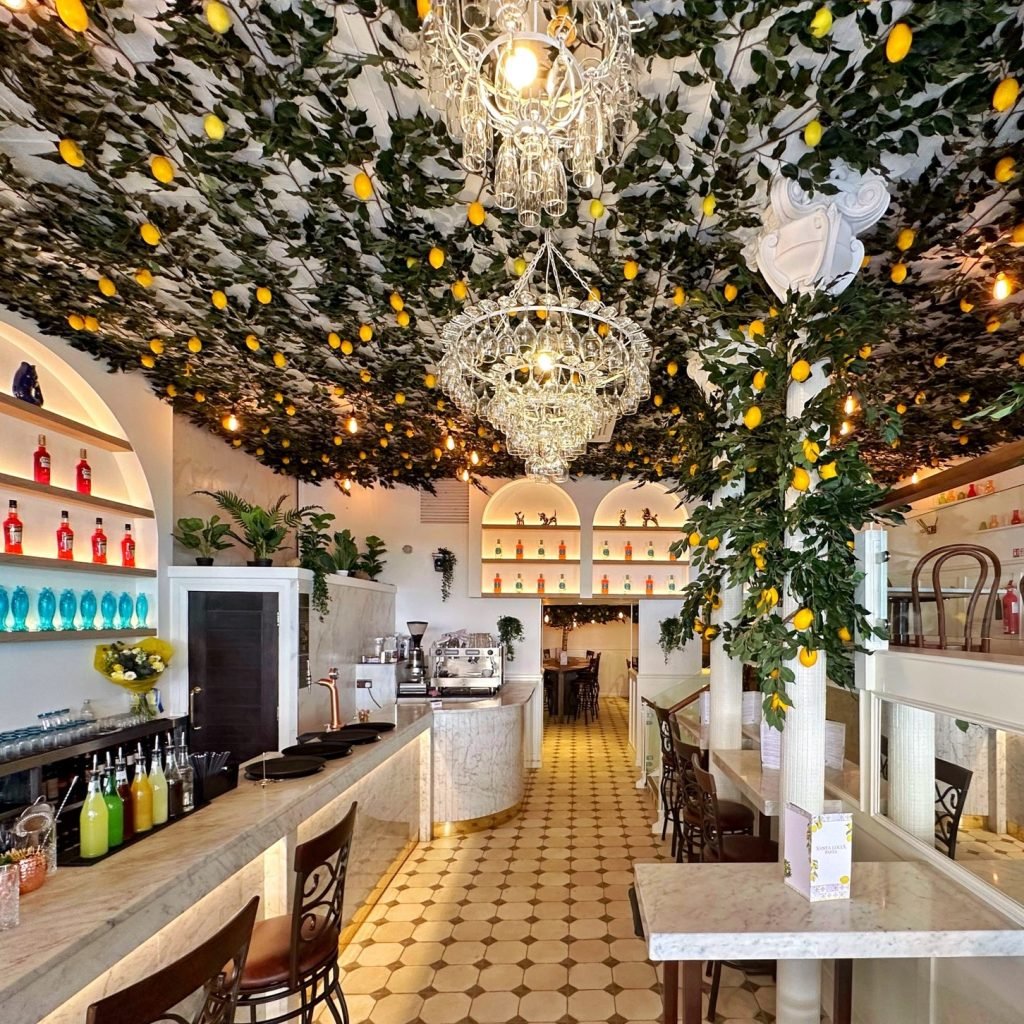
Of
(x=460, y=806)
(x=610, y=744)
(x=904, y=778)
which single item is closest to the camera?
(x=904, y=778)

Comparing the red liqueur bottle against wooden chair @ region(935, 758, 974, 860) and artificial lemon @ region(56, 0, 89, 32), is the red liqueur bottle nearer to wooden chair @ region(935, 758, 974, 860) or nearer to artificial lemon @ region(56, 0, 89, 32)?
artificial lemon @ region(56, 0, 89, 32)

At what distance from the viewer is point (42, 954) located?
165cm

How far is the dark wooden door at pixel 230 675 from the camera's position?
5355 mm

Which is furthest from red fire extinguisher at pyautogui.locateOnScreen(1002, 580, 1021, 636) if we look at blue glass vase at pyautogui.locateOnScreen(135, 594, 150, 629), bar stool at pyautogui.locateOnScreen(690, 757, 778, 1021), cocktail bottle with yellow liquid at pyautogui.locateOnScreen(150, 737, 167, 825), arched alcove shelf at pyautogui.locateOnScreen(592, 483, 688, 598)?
arched alcove shelf at pyautogui.locateOnScreen(592, 483, 688, 598)

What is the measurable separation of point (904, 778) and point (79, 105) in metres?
4.00

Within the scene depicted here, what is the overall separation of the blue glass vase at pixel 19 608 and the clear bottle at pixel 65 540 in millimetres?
372

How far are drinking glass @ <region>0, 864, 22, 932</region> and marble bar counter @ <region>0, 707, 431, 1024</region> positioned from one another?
0.10 feet

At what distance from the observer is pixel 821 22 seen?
5.89 feet

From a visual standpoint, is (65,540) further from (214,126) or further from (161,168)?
(214,126)

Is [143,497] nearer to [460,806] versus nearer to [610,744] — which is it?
[460,806]

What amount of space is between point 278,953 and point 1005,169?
3.78m

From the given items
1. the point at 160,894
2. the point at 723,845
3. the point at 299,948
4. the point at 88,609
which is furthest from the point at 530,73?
the point at 88,609

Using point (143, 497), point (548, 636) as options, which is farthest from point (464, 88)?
point (548, 636)

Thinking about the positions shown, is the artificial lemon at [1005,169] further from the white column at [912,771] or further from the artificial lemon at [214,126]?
the artificial lemon at [214,126]
